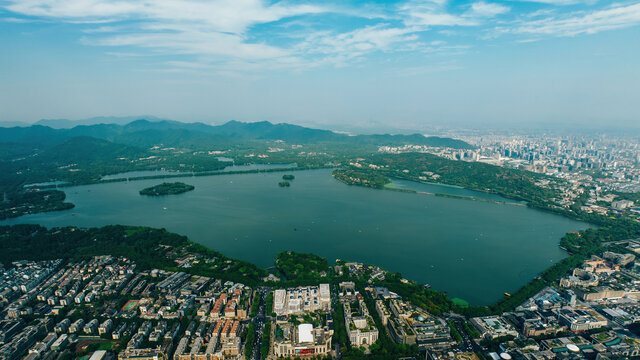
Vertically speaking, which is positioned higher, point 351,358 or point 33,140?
point 33,140

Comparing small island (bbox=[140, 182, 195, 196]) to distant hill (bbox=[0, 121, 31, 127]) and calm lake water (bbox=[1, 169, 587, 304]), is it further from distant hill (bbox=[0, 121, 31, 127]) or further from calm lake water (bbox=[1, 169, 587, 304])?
distant hill (bbox=[0, 121, 31, 127])

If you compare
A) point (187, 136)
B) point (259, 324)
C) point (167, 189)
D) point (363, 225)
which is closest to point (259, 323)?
point (259, 324)

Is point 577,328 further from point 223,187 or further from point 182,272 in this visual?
point 223,187

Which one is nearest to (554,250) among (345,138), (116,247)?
(116,247)

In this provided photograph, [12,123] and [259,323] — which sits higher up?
[12,123]

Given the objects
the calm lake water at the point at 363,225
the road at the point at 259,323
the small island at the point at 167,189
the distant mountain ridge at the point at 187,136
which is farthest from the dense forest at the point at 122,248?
the distant mountain ridge at the point at 187,136

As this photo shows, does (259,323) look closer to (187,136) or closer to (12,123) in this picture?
(187,136)

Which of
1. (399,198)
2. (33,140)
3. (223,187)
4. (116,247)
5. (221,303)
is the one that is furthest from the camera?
(33,140)
